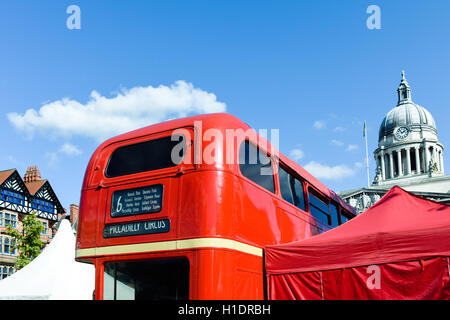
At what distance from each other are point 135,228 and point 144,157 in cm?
116

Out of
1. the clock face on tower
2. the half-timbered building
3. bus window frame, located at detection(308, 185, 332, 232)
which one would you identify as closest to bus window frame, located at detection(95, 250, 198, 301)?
bus window frame, located at detection(308, 185, 332, 232)

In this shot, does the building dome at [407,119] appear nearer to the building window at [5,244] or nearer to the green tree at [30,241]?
the building window at [5,244]

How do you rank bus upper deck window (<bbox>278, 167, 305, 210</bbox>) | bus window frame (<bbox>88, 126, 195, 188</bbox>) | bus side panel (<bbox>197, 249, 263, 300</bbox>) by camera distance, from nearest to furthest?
bus side panel (<bbox>197, 249, 263, 300</bbox>) → bus window frame (<bbox>88, 126, 195, 188</bbox>) → bus upper deck window (<bbox>278, 167, 305, 210</bbox>)

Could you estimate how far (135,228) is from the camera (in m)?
6.38

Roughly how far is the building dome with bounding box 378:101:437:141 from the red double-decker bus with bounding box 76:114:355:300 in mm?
91664

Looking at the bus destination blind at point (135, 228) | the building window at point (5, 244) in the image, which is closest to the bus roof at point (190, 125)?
the bus destination blind at point (135, 228)

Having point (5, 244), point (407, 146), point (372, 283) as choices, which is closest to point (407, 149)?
point (407, 146)

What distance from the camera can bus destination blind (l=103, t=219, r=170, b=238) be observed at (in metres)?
6.18

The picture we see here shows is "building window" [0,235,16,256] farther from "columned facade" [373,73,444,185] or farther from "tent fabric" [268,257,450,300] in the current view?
"columned facade" [373,73,444,185]

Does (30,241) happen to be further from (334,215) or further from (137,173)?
(137,173)

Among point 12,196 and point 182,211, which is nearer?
point 182,211

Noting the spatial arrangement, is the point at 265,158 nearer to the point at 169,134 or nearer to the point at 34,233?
the point at 169,134

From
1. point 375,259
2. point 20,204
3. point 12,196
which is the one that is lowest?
point 375,259

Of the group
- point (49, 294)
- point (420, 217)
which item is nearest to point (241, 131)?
point (420, 217)
